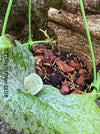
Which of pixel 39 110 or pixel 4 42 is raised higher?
pixel 4 42

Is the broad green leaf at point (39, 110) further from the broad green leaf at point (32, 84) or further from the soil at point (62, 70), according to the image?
the soil at point (62, 70)

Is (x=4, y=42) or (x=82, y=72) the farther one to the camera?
(x=82, y=72)

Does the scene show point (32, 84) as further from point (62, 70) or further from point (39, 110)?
point (62, 70)

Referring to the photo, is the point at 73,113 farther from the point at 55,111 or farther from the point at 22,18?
the point at 22,18

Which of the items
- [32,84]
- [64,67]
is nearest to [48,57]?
[64,67]

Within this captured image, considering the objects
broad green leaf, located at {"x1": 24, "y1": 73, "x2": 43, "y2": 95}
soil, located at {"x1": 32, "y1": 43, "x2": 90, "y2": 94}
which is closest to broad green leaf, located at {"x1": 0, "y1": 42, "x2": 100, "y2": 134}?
broad green leaf, located at {"x1": 24, "y1": 73, "x2": 43, "y2": 95}

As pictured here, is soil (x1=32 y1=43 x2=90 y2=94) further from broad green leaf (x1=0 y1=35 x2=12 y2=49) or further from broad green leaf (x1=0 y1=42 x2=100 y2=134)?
broad green leaf (x1=0 y1=35 x2=12 y2=49)

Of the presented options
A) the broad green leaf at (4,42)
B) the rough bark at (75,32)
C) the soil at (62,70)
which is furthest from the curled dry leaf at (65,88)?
the broad green leaf at (4,42)
